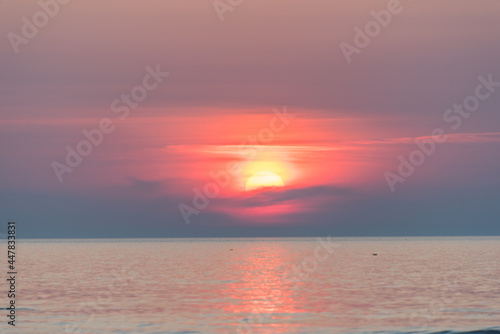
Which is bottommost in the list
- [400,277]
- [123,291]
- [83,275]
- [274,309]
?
[274,309]

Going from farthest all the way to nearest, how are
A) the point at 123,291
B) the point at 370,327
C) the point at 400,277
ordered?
the point at 400,277, the point at 123,291, the point at 370,327

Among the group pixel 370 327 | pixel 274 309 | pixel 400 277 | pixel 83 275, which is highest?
pixel 83 275

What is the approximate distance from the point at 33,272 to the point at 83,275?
37.2ft

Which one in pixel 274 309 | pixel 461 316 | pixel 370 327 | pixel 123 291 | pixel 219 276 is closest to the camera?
pixel 370 327

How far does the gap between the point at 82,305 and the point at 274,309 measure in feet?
58.2

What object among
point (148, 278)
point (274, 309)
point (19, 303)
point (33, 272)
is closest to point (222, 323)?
point (274, 309)

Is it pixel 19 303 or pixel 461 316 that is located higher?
pixel 19 303

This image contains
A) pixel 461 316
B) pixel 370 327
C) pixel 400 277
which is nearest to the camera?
pixel 370 327

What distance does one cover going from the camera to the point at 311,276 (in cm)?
10638

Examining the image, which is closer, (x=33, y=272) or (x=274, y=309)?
(x=274, y=309)

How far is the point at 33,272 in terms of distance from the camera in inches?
4520

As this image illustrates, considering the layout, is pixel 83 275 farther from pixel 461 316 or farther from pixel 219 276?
A: pixel 461 316

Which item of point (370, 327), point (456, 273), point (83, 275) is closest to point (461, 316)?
point (370, 327)

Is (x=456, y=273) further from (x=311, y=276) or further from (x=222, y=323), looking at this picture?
(x=222, y=323)
